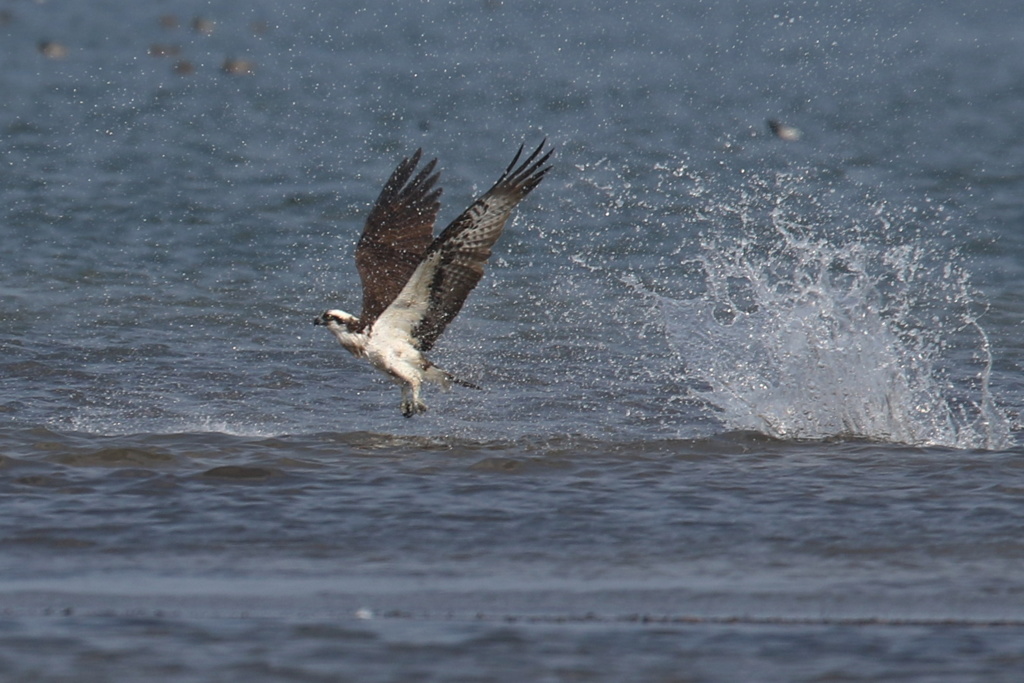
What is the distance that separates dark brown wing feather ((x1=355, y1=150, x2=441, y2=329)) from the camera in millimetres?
7844

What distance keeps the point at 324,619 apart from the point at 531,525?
1.30 metres

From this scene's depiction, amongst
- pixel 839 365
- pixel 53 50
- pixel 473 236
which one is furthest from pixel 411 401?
pixel 53 50

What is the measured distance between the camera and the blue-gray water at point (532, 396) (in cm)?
478

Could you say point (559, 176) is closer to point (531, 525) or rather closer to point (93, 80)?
point (93, 80)

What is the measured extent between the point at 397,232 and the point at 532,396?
116 centimetres

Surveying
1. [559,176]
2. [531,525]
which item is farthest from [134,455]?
[559,176]

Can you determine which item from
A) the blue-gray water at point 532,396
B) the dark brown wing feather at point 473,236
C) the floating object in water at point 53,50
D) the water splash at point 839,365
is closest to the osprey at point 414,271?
the dark brown wing feather at point 473,236

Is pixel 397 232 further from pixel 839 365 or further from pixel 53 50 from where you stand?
pixel 53 50

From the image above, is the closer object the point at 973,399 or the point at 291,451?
the point at 291,451

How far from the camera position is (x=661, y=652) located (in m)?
4.54

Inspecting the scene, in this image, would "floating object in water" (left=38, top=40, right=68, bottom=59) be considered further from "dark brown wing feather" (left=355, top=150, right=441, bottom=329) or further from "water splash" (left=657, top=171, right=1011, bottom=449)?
"dark brown wing feather" (left=355, top=150, right=441, bottom=329)

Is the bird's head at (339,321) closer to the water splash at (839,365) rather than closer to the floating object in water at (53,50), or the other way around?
the water splash at (839,365)

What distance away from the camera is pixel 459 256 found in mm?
7098

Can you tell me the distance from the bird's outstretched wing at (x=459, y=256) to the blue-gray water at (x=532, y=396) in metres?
0.59
